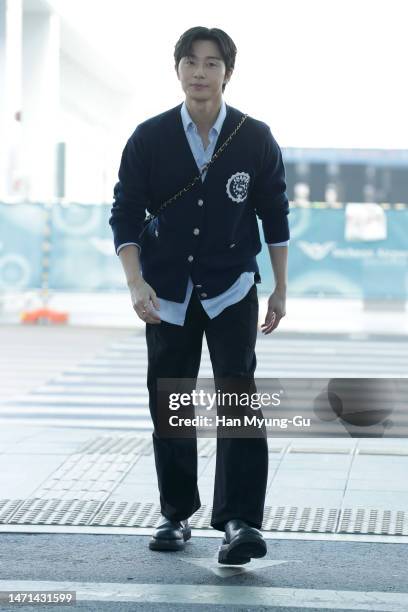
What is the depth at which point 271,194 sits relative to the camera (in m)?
4.46

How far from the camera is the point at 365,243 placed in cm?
1680

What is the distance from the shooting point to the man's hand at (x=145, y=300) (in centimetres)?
429

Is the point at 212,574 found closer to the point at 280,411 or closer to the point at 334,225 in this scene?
the point at 280,411

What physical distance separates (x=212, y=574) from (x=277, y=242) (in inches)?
47.9

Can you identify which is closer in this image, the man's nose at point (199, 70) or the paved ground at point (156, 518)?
the paved ground at point (156, 518)

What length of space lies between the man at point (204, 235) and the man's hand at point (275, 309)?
138 mm

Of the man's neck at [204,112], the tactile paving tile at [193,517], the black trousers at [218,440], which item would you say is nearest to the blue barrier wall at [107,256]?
Answer: the tactile paving tile at [193,517]

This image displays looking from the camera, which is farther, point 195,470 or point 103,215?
point 103,215

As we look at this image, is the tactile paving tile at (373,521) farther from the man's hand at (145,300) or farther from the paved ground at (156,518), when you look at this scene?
the man's hand at (145,300)

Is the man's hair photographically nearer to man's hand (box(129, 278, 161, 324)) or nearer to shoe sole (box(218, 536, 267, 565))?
man's hand (box(129, 278, 161, 324))

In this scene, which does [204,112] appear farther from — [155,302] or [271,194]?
[155,302]

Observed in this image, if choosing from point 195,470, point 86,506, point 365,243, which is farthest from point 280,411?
point 365,243

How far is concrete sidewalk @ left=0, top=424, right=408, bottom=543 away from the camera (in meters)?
4.91

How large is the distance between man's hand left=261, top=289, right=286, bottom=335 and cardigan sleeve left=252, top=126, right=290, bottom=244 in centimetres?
20
